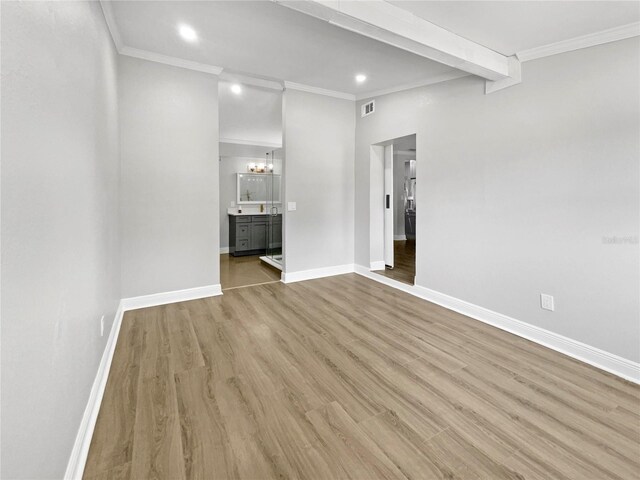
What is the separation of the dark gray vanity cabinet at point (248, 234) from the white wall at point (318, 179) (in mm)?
1989

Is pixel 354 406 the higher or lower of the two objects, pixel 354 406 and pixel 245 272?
the lower

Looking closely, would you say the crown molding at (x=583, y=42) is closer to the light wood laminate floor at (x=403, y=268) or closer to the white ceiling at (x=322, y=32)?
the white ceiling at (x=322, y=32)

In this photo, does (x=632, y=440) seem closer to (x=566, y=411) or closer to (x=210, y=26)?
(x=566, y=411)

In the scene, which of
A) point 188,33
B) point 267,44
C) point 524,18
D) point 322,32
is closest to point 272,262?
point 267,44

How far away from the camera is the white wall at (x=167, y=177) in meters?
Answer: 3.25

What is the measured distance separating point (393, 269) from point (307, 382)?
3.08 metres

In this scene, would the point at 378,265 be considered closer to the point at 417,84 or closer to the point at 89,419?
the point at 417,84

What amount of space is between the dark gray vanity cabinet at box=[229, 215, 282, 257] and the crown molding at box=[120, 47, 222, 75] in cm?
322

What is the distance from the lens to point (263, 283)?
14.4 ft

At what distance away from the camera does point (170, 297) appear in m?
3.54

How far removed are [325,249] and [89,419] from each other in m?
3.49

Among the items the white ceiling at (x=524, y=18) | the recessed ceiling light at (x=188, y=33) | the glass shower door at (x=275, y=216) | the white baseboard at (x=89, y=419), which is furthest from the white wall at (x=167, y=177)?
the white ceiling at (x=524, y=18)

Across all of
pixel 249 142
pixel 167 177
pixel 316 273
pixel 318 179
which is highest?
pixel 249 142

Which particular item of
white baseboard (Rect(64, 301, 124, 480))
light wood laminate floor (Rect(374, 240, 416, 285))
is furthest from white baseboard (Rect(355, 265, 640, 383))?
white baseboard (Rect(64, 301, 124, 480))
